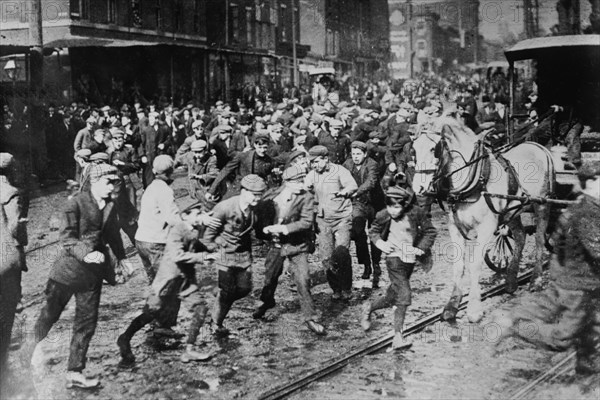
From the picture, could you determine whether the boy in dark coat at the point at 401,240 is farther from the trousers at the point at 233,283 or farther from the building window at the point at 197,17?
the building window at the point at 197,17

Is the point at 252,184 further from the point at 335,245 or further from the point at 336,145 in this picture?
the point at 336,145

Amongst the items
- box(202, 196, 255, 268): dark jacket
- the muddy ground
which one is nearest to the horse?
the muddy ground

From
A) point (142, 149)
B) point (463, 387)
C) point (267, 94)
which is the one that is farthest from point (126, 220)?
point (267, 94)

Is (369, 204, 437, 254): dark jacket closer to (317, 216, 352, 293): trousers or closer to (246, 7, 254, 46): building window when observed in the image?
(317, 216, 352, 293): trousers

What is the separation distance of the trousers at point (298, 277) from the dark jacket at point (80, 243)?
2250 millimetres

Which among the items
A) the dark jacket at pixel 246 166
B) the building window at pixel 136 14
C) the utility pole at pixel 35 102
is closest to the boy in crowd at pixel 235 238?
the dark jacket at pixel 246 166

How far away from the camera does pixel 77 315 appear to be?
682 cm

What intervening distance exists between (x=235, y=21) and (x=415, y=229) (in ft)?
108

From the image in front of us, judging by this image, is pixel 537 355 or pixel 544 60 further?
pixel 544 60

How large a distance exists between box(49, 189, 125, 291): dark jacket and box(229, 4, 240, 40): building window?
3289 cm

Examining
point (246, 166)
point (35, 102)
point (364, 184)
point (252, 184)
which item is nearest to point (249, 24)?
point (35, 102)

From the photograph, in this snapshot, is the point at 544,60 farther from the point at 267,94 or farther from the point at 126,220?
the point at 267,94

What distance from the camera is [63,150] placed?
63.7 feet

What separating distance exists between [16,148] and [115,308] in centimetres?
1087
